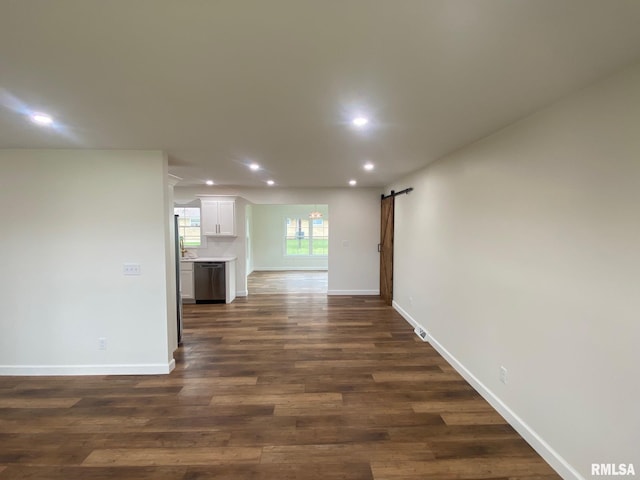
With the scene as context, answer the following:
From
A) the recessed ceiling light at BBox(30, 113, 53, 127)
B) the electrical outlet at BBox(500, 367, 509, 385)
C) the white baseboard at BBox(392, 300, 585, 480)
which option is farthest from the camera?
the electrical outlet at BBox(500, 367, 509, 385)

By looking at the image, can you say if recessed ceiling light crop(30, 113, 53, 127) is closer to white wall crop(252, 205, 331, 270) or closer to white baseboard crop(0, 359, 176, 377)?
white baseboard crop(0, 359, 176, 377)

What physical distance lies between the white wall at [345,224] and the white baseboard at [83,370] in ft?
11.8

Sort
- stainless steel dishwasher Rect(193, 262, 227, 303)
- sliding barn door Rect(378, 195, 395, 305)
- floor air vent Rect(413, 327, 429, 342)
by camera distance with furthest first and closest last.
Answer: stainless steel dishwasher Rect(193, 262, 227, 303) < sliding barn door Rect(378, 195, 395, 305) < floor air vent Rect(413, 327, 429, 342)

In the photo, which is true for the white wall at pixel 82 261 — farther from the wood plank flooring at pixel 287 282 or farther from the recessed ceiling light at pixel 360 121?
the wood plank flooring at pixel 287 282

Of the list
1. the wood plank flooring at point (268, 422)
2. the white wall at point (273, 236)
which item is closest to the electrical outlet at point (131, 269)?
the wood plank flooring at point (268, 422)

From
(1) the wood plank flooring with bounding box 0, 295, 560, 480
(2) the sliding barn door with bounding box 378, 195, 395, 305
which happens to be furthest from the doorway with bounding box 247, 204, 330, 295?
(1) the wood plank flooring with bounding box 0, 295, 560, 480

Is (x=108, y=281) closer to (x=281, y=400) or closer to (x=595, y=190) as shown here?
(x=281, y=400)

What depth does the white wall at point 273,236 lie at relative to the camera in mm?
10359

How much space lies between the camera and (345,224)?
22.0 ft

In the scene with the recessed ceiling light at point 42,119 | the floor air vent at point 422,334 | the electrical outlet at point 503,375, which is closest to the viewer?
the recessed ceiling light at point 42,119

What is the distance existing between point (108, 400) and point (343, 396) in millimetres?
2259

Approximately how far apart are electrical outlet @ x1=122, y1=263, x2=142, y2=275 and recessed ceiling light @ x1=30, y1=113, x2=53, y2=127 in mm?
1487

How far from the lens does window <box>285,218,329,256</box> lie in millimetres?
10570

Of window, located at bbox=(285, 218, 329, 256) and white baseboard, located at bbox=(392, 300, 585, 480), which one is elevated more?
window, located at bbox=(285, 218, 329, 256)
